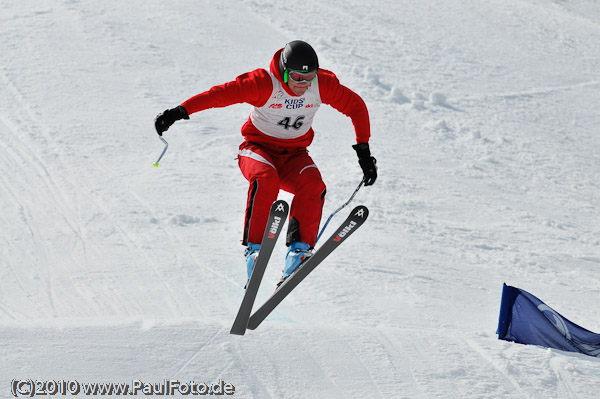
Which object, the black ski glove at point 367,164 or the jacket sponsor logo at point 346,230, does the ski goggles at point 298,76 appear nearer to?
the black ski glove at point 367,164

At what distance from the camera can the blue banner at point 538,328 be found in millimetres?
4727

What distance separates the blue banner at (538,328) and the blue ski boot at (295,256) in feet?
4.63

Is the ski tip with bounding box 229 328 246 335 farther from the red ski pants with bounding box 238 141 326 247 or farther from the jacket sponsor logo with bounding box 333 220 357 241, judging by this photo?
the jacket sponsor logo with bounding box 333 220 357 241

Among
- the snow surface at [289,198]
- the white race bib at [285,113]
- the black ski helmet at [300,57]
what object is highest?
the black ski helmet at [300,57]

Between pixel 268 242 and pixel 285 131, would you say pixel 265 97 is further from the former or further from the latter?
pixel 268 242

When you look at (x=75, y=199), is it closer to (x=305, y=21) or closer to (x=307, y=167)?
(x=307, y=167)

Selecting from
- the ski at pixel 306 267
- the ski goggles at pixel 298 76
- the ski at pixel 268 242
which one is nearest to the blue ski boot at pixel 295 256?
the ski at pixel 306 267

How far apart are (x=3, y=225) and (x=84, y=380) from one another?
3713mm

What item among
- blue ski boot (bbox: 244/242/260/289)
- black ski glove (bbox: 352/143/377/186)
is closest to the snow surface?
blue ski boot (bbox: 244/242/260/289)

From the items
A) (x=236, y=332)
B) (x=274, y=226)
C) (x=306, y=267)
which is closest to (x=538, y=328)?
(x=306, y=267)

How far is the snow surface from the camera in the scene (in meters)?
3.86

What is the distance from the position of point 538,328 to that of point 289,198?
11.8ft

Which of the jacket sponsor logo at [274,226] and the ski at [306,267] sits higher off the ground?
the jacket sponsor logo at [274,226]
